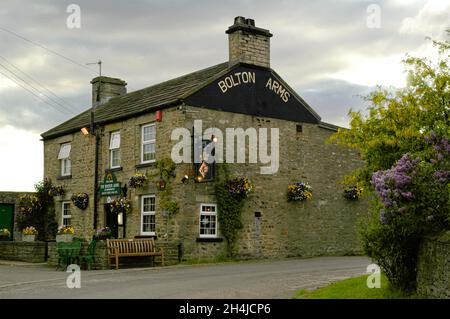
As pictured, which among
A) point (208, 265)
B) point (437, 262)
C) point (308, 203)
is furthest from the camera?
point (308, 203)

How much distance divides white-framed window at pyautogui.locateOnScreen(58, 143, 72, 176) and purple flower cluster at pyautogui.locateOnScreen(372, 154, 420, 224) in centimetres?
2124

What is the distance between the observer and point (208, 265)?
2194 cm

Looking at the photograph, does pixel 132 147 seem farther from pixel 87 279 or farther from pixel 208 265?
pixel 87 279

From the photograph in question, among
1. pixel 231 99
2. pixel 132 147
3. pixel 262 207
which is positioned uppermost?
pixel 231 99

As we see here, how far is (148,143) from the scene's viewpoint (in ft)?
Answer: 82.2

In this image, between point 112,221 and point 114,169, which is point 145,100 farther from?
point 112,221

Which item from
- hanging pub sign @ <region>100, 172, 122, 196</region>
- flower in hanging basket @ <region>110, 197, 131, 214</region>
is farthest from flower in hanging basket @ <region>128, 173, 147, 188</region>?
hanging pub sign @ <region>100, 172, 122, 196</region>

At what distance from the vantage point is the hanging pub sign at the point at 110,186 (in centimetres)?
2619

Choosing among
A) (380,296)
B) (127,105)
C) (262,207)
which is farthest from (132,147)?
(380,296)

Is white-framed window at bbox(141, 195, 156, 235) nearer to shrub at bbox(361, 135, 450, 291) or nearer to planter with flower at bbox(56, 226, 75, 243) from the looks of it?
planter with flower at bbox(56, 226, 75, 243)

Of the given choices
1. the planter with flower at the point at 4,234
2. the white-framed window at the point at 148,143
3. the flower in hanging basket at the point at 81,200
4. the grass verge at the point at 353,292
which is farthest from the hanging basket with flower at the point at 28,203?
the grass verge at the point at 353,292

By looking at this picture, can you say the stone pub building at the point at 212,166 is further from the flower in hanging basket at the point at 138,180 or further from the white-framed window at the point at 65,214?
the flower in hanging basket at the point at 138,180

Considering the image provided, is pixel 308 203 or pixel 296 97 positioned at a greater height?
pixel 296 97
